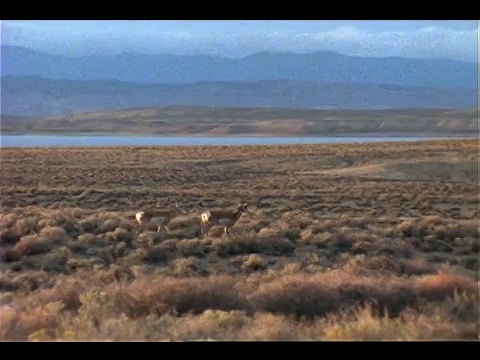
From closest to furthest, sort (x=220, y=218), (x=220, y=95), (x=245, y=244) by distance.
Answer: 1. (x=220, y=95)
2. (x=220, y=218)
3. (x=245, y=244)

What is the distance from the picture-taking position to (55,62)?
6406 millimetres

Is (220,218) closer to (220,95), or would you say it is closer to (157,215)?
(157,215)

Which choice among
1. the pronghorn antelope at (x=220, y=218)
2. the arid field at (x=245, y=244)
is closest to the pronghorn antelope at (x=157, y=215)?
the arid field at (x=245, y=244)

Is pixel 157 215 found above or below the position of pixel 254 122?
below

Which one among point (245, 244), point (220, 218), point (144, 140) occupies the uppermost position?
point (144, 140)

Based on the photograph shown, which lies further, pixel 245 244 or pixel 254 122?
pixel 245 244

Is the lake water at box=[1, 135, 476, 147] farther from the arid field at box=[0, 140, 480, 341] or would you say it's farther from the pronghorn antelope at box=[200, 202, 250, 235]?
the pronghorn antelope at box=[200, 202, 250, 235]

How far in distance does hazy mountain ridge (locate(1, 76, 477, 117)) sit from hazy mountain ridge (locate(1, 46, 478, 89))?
0.06 m

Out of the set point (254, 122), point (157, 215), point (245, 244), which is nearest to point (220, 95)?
point (254, 122)

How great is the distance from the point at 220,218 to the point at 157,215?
2.12 feet

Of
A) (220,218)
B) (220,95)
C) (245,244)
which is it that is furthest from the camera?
(245,244)

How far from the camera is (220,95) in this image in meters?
6.39
